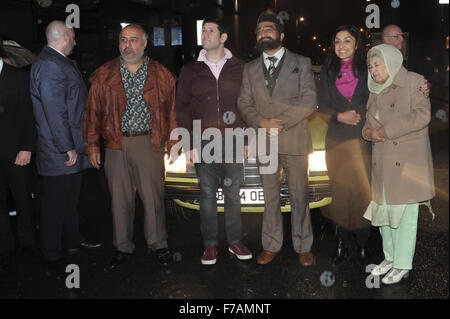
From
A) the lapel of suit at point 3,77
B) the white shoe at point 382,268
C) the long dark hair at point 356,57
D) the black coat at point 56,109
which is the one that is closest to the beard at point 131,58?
the black coat at point 56,109

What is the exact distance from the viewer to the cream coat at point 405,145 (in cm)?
352

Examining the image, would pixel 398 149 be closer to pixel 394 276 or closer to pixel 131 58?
pixel 394 276

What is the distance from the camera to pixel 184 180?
4.82m

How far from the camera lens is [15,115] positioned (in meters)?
4.19

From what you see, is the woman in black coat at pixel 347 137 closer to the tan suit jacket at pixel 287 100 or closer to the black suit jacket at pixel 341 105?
the black suit jacket at pixel 341 105

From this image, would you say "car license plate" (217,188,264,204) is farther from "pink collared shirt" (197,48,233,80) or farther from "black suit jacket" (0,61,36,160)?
"black suit jacket" (0,61,36,160)

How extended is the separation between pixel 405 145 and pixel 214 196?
1645mm

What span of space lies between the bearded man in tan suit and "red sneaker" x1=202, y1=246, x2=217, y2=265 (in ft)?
1.30

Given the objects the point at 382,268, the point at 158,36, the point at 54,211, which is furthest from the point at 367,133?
the point at 158,36

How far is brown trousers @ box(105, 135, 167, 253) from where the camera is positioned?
4.17 m

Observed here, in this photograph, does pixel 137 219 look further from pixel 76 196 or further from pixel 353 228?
pixel 353 228

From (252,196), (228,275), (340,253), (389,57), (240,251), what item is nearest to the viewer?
(389,57)

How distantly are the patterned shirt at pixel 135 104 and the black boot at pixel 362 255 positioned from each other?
212 cm
